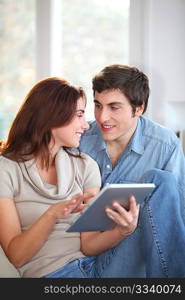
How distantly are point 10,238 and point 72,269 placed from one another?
0.21m

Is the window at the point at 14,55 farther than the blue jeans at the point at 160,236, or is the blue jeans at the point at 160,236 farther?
the window at the point at 14,55

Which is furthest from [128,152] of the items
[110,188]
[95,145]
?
[110,188]

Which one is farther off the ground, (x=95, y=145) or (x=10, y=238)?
(x=95, y=145)

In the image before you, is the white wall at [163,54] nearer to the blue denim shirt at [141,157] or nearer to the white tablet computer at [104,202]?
the blue denim shirt at [141,157]

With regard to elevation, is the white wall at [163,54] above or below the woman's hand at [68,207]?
above

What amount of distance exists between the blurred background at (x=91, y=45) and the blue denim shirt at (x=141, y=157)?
0.82 m

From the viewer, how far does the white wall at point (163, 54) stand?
2.89 meters

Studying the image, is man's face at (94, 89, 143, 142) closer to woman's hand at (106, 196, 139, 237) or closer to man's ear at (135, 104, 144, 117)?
man's ear at (135, 104, 144, 117)

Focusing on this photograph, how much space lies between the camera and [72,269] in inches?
63.7

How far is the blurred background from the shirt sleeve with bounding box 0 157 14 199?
1.40 metres

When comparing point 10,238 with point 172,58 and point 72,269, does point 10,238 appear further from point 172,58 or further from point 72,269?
point 172,58

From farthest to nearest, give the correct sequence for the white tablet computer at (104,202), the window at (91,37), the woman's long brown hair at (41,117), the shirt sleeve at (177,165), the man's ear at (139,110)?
1. the window at (91,37)
2. the man's ear at (139,110)
3. the shirt sleeve at (177,165)
4. the woman's long brown hair at (41,117)
5. the white tablet computer at (104,202)

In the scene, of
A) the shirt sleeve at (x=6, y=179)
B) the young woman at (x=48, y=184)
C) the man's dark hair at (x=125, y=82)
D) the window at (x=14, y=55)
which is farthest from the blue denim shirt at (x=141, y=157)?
the window at (x=14, y=55)

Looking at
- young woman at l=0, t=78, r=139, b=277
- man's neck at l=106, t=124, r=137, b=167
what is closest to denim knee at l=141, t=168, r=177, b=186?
young woman at l=0, t=78, r=139, b=277
